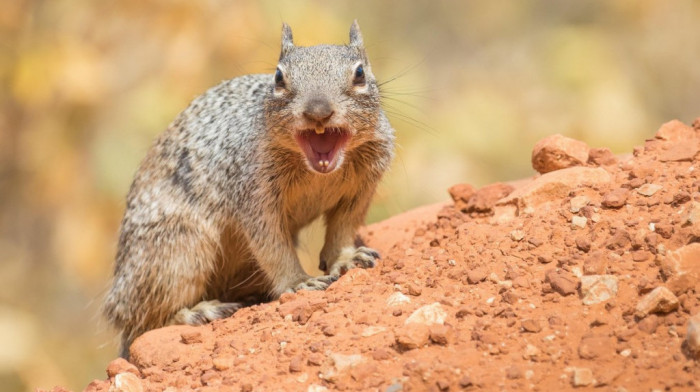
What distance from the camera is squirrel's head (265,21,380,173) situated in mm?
4312

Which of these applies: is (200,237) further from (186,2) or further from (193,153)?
(186,2)

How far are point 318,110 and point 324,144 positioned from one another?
41 centimetres

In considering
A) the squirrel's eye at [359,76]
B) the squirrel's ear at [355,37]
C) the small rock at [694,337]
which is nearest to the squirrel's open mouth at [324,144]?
the squirrel's eye at [359,76]

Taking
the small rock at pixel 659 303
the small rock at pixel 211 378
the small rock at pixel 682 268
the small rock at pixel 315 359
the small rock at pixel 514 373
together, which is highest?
the small rock at pixel 682 268

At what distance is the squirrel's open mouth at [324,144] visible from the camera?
4.43 m

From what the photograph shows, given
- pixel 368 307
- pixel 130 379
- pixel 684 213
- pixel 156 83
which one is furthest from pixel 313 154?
pixel 156 83

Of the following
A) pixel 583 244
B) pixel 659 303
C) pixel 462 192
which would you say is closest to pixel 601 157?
pixel 462 192

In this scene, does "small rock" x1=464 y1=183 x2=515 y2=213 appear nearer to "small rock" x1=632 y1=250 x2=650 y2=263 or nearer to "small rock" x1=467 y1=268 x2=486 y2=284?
"small rock" x1=467 y1=268 x2=486 y2=284

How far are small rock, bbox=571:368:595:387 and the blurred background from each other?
16.1ft

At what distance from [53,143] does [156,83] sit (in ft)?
3.90

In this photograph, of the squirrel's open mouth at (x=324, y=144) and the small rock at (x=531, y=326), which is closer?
the small rock at (x=531, y=326)

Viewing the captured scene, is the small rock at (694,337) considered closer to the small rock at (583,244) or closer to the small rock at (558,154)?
the small rock at (583,244)

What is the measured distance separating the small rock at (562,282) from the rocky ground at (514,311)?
0.01 m

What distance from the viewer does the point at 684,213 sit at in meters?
3.64
